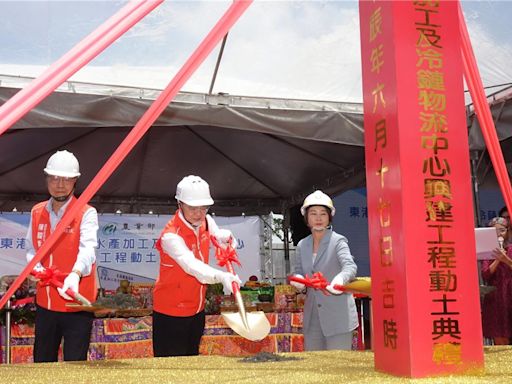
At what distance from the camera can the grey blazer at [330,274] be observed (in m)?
3.12

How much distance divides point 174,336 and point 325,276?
2.92 feet

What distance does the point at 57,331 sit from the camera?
9.11 feet

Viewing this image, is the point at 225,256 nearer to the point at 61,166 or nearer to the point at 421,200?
the point at 61,166

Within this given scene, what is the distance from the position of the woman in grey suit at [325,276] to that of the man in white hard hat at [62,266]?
3.40 ft

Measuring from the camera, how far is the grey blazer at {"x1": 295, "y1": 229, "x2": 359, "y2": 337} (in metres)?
3.12

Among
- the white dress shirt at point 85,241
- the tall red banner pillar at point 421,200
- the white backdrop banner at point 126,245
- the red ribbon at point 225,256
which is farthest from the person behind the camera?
the white backdrop banner at point 126,245

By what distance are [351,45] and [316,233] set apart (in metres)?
1.78

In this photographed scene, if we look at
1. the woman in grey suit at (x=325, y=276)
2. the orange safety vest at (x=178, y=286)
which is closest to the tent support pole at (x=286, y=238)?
the woman in grey suit at (x=325, y=276)

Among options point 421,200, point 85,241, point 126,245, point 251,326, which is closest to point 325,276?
point 251,326

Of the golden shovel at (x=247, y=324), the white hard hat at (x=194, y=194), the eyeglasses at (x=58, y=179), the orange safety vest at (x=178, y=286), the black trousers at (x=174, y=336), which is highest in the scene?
the eyeglasses at (x=58, y=179)

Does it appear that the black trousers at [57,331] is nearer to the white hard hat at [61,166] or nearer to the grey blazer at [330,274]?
the white hard hat at [61,166]

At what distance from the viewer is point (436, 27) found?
5.39 ft

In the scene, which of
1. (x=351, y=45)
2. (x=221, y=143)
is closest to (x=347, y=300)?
(x=351, y=45)

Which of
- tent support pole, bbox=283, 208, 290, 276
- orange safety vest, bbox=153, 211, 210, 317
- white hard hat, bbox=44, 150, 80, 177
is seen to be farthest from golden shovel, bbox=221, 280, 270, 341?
tent support pole, bbox=283, 208, 290, 276
